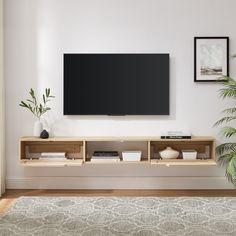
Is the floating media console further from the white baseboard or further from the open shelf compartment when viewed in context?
the white baseboard

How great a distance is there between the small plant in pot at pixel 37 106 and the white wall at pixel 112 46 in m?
0.08

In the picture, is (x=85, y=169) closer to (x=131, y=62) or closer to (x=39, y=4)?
(x=131, y=62)

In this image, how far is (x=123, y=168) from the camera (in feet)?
14.7

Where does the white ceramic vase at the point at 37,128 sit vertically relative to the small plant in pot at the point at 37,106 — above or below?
below

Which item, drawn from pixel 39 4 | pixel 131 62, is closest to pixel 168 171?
pixel 131 62

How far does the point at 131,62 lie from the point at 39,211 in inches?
73.2

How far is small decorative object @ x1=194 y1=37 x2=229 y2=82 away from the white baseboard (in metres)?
1.17

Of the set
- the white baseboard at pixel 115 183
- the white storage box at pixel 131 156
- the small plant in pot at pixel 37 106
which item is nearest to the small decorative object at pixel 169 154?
the white storage box at pixel 131 156

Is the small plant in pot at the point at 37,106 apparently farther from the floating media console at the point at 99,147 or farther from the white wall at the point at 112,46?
the floating media console at the point at 99,147

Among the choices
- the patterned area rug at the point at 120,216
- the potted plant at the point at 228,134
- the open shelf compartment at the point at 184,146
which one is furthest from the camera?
the open shelf compartment at the point at 184,146

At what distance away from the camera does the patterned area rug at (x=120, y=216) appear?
10.1 ft

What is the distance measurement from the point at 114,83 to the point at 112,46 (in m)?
0.41

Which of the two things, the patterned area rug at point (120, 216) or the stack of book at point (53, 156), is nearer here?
the patterned area rug at point (120, 216)

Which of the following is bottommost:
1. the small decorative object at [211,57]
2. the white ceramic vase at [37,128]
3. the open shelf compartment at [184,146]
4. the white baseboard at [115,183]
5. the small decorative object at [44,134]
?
the white baseboard at [115,183]
